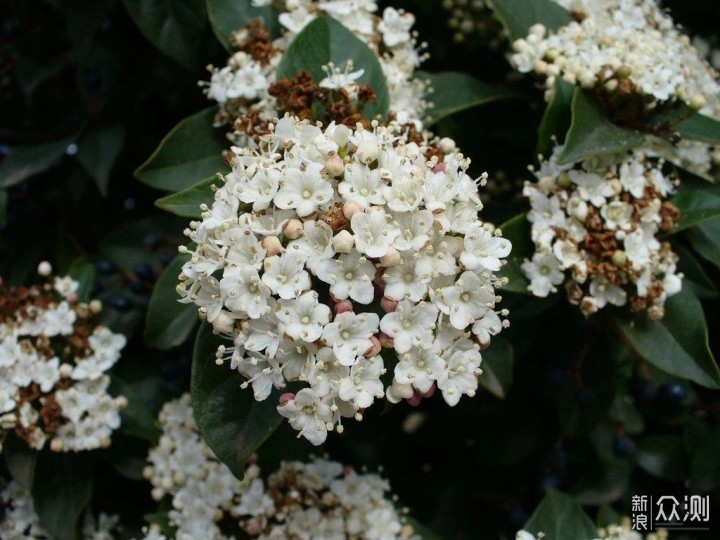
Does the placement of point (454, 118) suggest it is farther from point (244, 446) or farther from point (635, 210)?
point (244, 446)

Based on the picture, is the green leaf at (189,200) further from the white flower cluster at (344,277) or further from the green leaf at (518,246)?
the green leaf at (518,246)

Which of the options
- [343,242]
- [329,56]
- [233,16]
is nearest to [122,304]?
[233,16]

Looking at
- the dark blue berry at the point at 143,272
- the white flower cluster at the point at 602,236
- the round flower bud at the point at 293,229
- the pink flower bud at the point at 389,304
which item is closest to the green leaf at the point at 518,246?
the white flower cluster at the point at 602,236

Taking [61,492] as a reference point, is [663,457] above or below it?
below

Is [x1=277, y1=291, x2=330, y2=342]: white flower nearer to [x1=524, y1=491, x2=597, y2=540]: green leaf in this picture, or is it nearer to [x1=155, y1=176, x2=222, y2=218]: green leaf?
[x1=155, y1=176, x2=222, y2=218]: green leaf

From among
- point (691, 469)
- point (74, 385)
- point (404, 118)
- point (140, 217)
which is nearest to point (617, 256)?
point (404, 118)

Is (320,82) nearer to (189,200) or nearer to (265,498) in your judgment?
(189,200)
